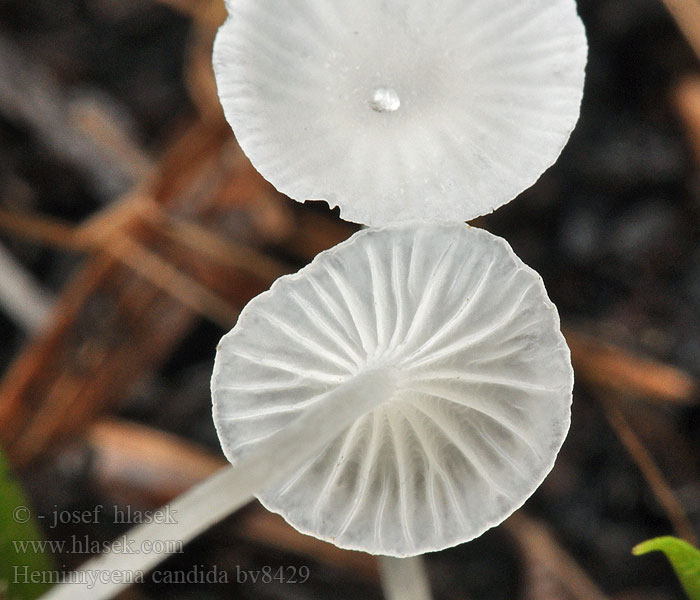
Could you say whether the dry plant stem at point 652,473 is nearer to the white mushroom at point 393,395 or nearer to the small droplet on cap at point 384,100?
the white mushroom at point 393,395

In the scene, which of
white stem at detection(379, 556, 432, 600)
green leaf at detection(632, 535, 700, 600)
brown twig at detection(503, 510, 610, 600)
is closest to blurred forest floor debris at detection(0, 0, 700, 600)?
brown twig at detection(503, 510, 610, 600)

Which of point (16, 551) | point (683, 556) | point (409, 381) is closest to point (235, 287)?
point (16, 551)

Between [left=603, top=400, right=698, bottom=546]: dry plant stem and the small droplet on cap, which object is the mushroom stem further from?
[left=603, top=400, right=698, bottom=546]: dry plant stem

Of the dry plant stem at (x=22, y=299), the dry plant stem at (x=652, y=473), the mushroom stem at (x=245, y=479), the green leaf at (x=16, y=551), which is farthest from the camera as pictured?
the dry plant stem at (x=22, y=299)

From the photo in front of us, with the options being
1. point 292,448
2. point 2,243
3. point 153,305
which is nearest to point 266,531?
point 153,305

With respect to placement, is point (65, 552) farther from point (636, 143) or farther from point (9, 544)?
point (636, 143)

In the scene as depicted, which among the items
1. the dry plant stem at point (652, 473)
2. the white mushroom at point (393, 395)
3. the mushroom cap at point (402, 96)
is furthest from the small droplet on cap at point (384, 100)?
the dry plant stem at point (652, 473)

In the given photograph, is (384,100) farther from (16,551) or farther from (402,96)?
(16,551)
